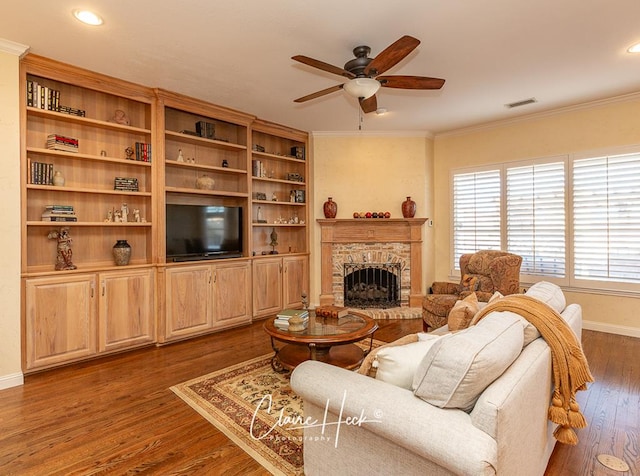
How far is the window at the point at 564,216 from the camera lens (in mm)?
4227

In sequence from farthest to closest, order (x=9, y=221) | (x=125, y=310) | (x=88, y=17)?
(x=125, y=310) → (x=9, y=221) → (x=88, y=17)

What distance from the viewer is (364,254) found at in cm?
570

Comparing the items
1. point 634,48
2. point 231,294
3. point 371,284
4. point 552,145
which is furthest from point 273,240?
point 634,48

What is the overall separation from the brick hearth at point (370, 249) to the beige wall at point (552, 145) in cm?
66

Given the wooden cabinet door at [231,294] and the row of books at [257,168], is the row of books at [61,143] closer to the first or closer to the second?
the wooden cabinet door at [231,294]

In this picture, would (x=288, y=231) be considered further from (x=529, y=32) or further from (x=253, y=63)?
(x=529, y=32)

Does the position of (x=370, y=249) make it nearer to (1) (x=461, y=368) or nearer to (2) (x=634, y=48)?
(2) (x=634, y=48)

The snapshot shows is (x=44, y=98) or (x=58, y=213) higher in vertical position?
(x=44, y=98)

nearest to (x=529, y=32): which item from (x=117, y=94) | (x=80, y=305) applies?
(x=117, y=94)

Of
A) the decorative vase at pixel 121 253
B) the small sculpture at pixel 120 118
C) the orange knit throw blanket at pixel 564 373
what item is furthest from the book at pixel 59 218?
the orange knit throw blanket at pixel 564 373

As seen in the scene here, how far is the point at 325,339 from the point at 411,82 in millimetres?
2201

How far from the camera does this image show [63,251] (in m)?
3.49

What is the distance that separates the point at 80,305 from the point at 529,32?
469 cm

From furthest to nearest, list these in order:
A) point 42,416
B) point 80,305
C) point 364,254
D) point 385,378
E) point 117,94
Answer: point 364,254, point 117,94, point 80,305, point 42,416, point 385,378
